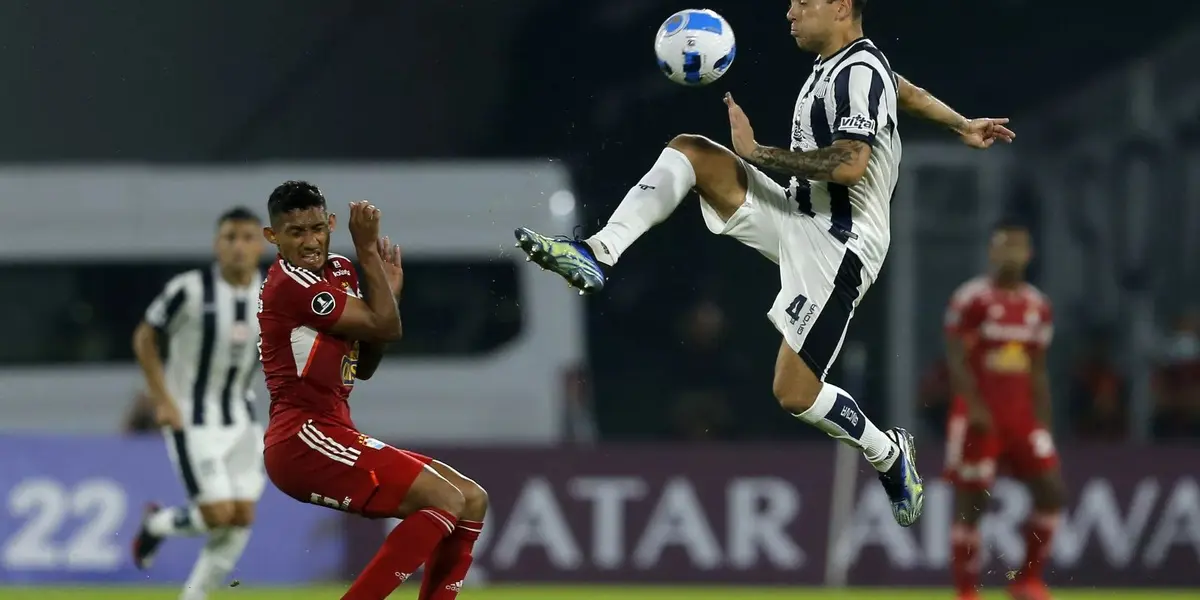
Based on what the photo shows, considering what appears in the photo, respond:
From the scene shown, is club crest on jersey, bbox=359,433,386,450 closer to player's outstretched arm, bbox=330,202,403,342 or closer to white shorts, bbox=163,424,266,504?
player's outstretched arm, bbox=330,202,403,342

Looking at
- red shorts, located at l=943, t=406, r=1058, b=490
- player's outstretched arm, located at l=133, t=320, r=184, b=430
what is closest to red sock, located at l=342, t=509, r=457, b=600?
player's outstretched arm, located at l=133, t=320, r=184, b=430

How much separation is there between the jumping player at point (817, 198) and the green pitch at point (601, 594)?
4545 millimetres

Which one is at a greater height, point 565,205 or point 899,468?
point 565,205

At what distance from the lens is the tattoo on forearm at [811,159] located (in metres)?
6.87

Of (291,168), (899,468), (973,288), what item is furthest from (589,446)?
(899,468)

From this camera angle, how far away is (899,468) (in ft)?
25.0

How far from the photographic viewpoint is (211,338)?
31.8ft

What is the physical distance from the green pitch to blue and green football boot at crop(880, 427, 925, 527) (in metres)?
4.10

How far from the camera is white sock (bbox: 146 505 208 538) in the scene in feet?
31.8

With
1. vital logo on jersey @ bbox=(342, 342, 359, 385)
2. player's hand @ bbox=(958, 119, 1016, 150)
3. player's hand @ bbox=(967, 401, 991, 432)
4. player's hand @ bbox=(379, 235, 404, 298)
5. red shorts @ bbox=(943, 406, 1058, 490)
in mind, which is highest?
player's hand @ bbox=(958, 119, 1016, 150)

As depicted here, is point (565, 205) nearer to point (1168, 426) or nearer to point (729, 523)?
point (729, 523)

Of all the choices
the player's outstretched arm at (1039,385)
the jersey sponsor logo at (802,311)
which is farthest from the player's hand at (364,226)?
the player's outstretched arm at (1039,385)

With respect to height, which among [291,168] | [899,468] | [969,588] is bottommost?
[969,588]

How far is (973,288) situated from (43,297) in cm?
802
